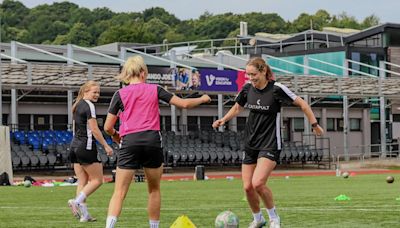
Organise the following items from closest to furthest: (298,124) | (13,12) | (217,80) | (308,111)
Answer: (308,111) < (217,80) < (298,124) < (13,12)

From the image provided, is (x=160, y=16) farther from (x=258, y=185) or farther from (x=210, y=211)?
(x=258, y=185)

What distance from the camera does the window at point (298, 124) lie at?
6097cm

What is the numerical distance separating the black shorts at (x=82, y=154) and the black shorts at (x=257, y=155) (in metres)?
3.26

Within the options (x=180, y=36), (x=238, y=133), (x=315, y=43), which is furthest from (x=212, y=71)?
(x=180, y=36)

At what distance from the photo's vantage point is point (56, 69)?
42250 mm

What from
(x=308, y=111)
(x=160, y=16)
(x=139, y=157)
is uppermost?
(x=160, y=16)

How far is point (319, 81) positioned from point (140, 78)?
1663 inches

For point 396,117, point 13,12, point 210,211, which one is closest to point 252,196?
point 210,211

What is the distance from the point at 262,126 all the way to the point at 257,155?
1.27 feet

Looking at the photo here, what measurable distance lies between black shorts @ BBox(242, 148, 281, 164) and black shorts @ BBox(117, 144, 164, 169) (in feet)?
6.82

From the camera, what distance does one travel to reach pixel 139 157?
995 cm

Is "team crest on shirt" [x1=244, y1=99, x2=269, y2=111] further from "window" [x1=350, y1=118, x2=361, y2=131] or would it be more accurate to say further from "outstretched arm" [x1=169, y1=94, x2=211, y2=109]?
"window" [x1=350, y1=118, x2=361, y2=131]

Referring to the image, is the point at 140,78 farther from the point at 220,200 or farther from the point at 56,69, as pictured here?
the point at 56,69

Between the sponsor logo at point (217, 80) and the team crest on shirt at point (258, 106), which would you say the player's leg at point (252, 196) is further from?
the sponsor logo at point (217, 80)
